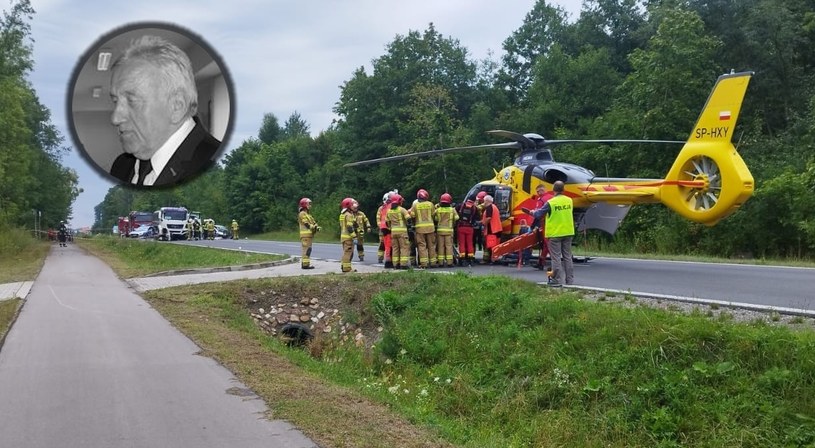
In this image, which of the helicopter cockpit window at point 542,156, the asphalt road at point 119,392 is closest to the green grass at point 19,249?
the asphalt road at point 119,392

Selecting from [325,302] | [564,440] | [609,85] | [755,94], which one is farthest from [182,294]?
[609,85]

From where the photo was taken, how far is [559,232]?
1331 cm

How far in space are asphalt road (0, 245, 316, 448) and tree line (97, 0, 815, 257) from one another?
2075 mm

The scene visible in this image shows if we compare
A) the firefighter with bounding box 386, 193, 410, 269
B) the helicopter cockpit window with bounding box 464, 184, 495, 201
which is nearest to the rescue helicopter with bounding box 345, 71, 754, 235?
the helicopter cockpit window with bounding box 464, 184, 495, 201

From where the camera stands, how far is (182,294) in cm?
1530

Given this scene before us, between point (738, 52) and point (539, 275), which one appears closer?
point (539, 275)

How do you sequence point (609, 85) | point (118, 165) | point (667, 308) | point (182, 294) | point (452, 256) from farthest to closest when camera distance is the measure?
point (609, 85) → point (452, 256) → point (182, 294) → point (667, 308) → point (118, 165)

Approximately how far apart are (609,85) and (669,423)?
44.8 meters

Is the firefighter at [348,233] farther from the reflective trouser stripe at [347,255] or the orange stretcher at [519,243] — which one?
the orange stretcher at [519,243]

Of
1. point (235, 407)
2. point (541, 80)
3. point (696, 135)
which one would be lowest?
point (235, 407)

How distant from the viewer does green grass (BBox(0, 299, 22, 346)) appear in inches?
442

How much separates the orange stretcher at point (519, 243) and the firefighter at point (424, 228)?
1684 mm

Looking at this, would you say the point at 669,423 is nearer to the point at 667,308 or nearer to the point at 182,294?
the point at 667,308

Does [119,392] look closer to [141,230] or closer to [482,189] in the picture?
[141,230]
